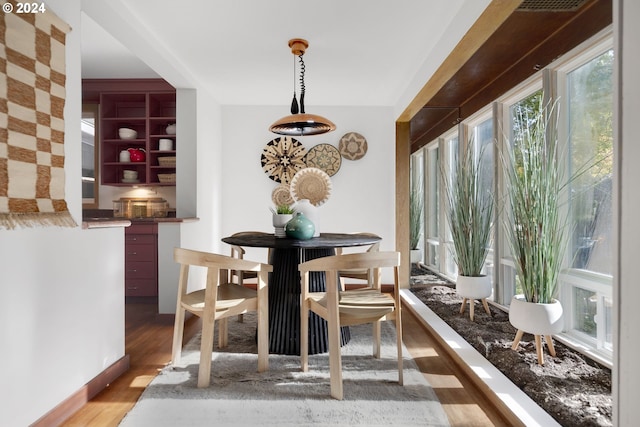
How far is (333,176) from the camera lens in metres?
5.57

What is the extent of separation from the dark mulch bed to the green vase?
1.49 m

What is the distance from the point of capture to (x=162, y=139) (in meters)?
5.08

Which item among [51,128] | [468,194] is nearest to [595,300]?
[468,194]

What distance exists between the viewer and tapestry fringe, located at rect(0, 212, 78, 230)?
5.62 feet

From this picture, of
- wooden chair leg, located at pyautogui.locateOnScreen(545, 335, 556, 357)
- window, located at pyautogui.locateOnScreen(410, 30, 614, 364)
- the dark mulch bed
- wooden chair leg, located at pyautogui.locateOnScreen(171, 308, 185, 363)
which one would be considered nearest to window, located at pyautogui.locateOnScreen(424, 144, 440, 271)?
the dark mulch bed

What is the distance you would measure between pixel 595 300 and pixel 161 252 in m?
3.60

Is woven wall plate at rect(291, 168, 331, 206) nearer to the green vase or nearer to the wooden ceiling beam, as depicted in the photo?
the wooden ceiling beam

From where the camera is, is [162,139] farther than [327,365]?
Yes

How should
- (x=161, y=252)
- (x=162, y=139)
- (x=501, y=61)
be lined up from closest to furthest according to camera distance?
(x=501, y=61), (x=161, y=252), (x=162, y=139)

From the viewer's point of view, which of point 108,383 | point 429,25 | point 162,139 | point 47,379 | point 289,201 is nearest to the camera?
point 47,379

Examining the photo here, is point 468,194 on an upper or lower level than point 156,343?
upper

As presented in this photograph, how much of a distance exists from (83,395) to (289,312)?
1.33 metres

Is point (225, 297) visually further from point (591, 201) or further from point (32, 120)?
point (591, 201)

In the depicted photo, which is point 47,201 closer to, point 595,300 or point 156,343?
point 156,343
